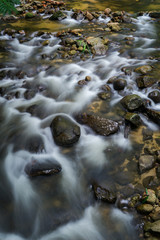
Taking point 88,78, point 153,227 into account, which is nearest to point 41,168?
point 153,227

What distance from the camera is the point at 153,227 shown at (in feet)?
6.82

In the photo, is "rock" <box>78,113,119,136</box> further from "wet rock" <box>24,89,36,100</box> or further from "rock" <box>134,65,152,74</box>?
"rock" <box>134,65,152,74</box>

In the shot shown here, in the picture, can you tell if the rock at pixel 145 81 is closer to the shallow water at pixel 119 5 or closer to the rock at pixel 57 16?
the rock at pixel 57 16

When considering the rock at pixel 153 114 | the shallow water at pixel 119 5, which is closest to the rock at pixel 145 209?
the rock at pixel 153 114

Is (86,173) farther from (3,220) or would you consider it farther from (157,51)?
(157,51)

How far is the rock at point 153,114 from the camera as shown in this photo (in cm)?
360

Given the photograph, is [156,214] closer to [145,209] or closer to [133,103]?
[145,209]

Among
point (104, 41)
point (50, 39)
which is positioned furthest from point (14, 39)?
A: point (104, 41)

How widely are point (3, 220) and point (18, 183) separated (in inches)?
21.5

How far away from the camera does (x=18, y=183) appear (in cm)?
282

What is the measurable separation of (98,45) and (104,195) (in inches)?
220

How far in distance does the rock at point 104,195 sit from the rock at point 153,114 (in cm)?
181

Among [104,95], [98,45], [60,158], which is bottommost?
[60,158]

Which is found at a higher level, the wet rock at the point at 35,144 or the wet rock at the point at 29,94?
the wet rock at the point at 29,94
